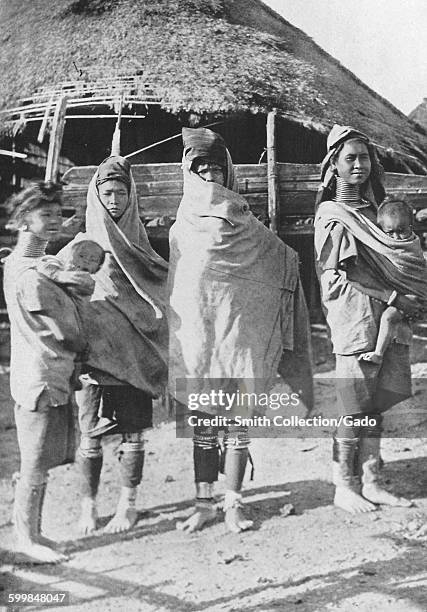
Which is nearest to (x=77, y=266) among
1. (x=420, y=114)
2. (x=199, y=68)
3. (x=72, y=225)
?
(x=72, y=225)

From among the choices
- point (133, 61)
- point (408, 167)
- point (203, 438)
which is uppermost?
point (133, 61)

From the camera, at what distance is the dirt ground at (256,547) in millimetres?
2730

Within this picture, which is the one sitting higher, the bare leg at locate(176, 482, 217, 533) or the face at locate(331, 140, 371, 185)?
the face at locate(331, 140, 371, 185)

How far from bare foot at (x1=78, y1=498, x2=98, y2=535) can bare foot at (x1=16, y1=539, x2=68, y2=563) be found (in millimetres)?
174

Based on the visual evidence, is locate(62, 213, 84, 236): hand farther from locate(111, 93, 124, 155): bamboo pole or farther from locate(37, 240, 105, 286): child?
locate(111, 93, 124, 155): bamboo pole

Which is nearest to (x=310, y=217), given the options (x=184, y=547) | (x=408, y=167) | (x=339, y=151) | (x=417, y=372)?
(x=339, y=151)

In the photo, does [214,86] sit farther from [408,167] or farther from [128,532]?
[128,532]

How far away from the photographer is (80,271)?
118 inches

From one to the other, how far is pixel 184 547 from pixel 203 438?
17.5 inches

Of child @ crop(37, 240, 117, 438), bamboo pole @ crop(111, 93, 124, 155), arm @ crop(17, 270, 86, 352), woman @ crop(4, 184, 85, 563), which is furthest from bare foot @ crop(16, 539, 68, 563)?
bamboo pole @ crop(111, 93, 124, 155)

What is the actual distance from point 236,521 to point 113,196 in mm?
1467

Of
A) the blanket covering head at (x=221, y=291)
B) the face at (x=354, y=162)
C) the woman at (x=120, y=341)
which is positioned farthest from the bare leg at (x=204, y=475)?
the face at (x=354, y=162)

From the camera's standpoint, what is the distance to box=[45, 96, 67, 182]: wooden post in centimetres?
396

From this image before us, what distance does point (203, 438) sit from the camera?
10.1ft
